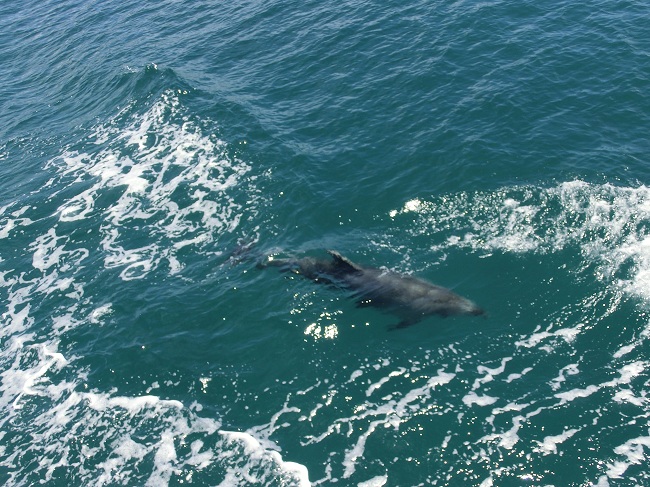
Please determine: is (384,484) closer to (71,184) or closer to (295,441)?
(295,441)

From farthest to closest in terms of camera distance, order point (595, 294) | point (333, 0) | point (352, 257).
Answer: point (333, 0) → point (352, 257) → point (595, 294)

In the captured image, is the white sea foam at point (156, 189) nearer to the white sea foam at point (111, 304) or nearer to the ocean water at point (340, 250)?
the white sea foam at point (111, 304)

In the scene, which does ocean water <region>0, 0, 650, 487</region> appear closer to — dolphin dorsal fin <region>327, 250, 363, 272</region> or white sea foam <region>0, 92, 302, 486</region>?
white sea foam <region>0, 92, 302, 486</region>

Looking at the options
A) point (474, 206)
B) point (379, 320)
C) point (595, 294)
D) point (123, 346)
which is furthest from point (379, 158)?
point (123, 346)

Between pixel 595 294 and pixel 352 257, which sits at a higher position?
pixel 352 257

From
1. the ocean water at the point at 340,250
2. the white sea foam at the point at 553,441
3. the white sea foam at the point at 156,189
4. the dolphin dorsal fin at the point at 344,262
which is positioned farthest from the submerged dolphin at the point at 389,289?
the white sea foam at the point at 156,189

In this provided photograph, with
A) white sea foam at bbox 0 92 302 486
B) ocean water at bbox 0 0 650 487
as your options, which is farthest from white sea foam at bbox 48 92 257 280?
ocean water at bbox 0 0 650 487
